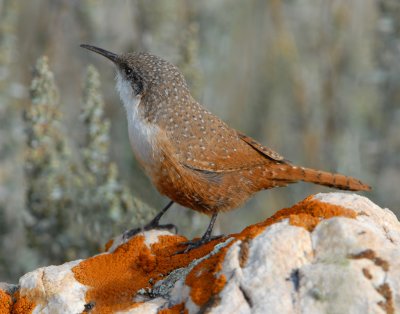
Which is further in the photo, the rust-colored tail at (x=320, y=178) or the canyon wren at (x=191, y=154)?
the canyon wren at (x=191, y=154)

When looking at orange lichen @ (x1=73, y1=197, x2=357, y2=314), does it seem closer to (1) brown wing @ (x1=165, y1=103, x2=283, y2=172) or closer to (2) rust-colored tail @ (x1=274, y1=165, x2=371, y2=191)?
(1) brown wing @ (x1=165, y1=103, x2=283, y2=172)

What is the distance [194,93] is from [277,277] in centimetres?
367

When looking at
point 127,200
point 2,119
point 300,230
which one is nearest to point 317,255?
point 300,230

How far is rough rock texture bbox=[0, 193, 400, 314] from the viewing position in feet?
10.2

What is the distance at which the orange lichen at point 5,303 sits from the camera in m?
3.91

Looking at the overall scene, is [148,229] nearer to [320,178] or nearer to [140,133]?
[140,133]

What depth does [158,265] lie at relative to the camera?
4.14 metres

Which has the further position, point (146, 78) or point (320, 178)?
point (146, 78)

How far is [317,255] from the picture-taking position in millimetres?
3256

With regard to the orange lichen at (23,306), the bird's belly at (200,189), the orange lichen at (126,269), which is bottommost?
the orange lichen at (23,306)

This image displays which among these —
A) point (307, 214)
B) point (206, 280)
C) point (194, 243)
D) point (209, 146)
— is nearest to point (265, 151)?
point (209, 146)

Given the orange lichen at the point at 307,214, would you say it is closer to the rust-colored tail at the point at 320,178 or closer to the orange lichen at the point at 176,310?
the orange lichen at the point at 176,310

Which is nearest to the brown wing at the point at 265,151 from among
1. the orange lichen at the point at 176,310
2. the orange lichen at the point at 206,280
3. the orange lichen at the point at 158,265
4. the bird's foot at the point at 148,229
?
the bird's foot at the point at 148,229

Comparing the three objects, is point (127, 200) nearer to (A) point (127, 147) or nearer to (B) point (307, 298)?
(A) point (127, 147)
